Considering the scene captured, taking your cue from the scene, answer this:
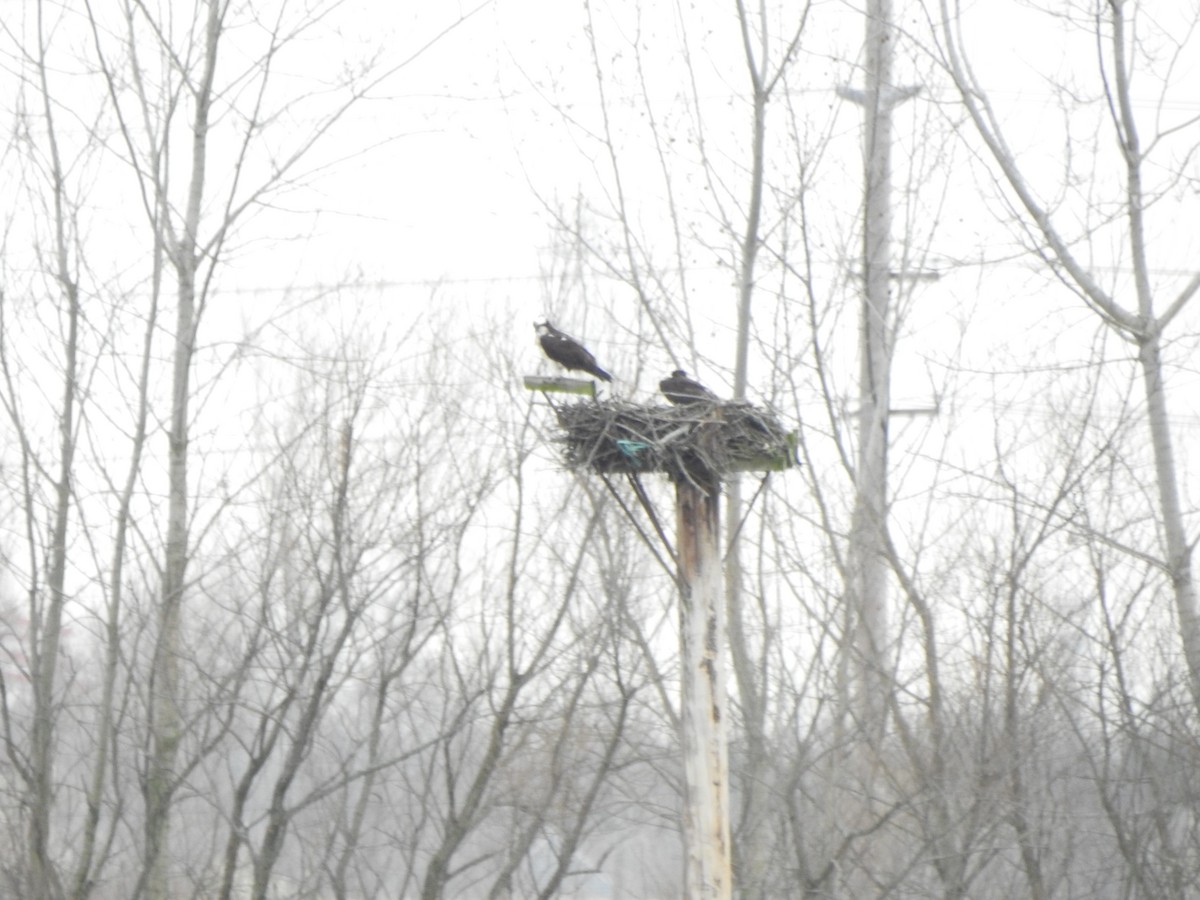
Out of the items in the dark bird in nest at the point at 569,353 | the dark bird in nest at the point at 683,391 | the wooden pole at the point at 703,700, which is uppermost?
the dark bird in nest at the point at 569,353

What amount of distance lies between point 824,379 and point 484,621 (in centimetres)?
312

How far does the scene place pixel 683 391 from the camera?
19.6 feet

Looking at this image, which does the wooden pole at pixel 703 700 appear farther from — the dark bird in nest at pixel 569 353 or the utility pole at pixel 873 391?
the utility pole at pixel 873 391

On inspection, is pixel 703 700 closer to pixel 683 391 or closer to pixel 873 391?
pixel 683 391

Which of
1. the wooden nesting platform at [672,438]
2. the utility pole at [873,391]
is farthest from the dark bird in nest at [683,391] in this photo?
the utility pole at [873,391]

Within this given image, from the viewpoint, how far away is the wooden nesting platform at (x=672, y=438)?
213 inches

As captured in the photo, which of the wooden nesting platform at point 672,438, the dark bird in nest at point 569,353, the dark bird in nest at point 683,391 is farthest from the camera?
the dark bird in nest at point 569,353

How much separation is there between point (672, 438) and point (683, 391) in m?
0.65

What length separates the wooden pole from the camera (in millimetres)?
5828

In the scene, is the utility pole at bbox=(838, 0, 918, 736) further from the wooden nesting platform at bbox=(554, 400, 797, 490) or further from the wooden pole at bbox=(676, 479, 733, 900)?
the wooden nesting platform at bbox=(554, 400, 797, 490)

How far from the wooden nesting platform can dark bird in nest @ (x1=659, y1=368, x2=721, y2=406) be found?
0.15 meters

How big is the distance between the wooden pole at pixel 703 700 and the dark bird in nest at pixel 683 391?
1.17 feet

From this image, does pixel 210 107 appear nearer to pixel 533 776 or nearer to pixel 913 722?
pixel 533 776

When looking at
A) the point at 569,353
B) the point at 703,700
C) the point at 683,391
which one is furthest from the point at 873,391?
the point at 703,700
